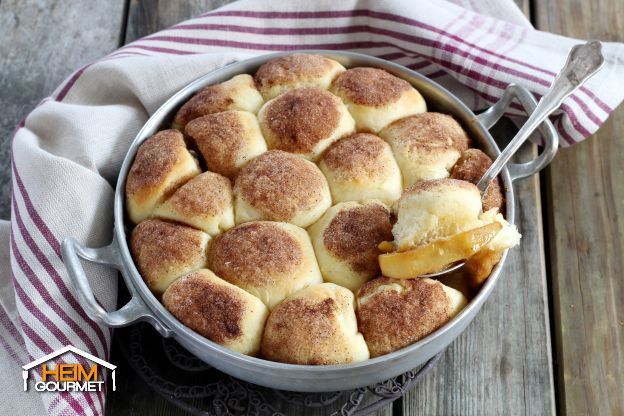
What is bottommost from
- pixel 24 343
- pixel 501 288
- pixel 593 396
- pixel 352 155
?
pixel 593 396

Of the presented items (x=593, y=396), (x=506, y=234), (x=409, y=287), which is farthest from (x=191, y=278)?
(x=593, y=396)

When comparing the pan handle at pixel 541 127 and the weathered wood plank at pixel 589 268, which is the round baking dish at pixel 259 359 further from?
the weathered wood plank at pixel 589 268

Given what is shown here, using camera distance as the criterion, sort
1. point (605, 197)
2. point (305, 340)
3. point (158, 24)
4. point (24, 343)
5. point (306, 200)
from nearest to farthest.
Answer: point (305, 340) < point (306, 200) < point (24, 343) < point (605, 197) < point (158, 24)

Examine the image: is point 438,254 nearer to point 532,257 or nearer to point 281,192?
point 281,192

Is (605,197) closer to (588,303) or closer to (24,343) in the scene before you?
(588,303)

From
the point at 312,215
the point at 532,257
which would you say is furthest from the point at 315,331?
the point at 532,257

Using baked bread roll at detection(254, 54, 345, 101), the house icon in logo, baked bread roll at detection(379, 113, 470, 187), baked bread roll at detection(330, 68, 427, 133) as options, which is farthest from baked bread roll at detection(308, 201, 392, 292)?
the house icon in logo

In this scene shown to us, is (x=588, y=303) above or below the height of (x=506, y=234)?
below
